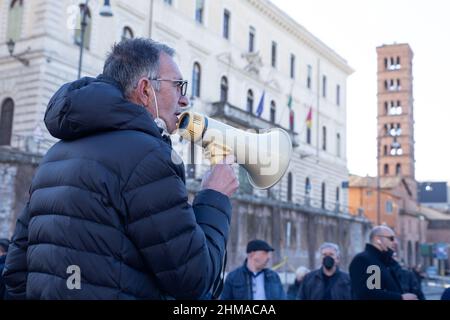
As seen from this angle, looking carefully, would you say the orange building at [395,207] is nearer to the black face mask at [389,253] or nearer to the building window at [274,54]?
the building window at [274,54]

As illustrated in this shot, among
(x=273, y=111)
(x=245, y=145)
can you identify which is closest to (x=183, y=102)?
(x=245, y=145)

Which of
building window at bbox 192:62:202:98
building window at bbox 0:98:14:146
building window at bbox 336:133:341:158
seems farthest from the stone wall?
building window at bbox 336:133:341:158

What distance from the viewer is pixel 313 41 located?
40.3m

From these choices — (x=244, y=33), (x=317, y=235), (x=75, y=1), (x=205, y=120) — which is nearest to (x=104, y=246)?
(x=205, y=120)

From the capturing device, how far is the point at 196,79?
2853cm

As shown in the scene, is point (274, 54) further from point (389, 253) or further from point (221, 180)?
point (221, 180)

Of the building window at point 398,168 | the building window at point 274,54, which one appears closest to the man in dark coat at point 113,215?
the building window at point 274,54

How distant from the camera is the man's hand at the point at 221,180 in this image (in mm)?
2021

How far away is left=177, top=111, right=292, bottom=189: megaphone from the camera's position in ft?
7.18

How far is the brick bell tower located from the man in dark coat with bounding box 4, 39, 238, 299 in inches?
2274

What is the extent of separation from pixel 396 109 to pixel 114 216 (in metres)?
60.5
